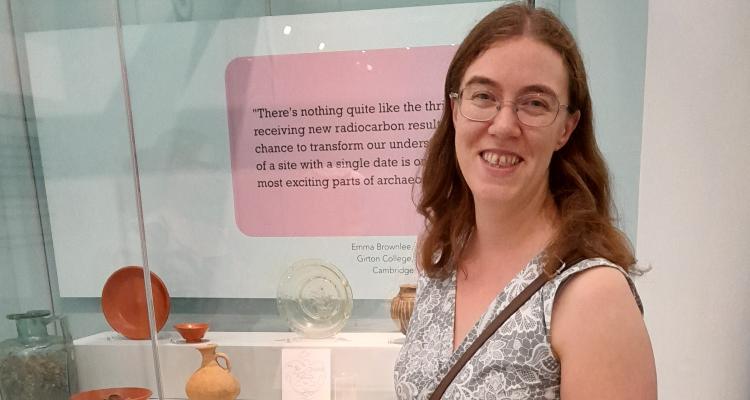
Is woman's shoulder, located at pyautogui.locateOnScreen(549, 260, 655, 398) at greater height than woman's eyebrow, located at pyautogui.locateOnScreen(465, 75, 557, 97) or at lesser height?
lesser

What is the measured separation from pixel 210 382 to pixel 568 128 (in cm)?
142

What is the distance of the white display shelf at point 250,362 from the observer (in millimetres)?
1681

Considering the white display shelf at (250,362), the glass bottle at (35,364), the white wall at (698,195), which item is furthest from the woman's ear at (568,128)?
the glass bottle at (35,364)

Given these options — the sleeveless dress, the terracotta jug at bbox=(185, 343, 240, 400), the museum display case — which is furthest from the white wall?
the terracotta jug at bbox=(185, 343, 240, 400)

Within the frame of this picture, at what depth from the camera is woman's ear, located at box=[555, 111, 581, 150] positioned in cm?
80

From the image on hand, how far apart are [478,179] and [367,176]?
38.4 inches

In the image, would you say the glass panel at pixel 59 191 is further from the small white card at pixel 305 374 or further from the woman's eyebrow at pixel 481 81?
the woman's eyebrow at pixel 481 81

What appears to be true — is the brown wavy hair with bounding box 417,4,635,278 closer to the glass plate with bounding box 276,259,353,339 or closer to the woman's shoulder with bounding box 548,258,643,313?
the woman's shoulder with bounding box 548,258,643,313

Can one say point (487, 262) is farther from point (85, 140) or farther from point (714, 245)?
point (85, 140)

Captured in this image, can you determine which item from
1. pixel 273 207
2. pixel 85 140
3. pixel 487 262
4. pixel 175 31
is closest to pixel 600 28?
pixel 487 262

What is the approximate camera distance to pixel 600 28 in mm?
1484

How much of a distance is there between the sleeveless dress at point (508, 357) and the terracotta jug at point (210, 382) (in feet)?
3.13

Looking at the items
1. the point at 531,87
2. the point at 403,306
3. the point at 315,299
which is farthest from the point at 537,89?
the point at 315,299

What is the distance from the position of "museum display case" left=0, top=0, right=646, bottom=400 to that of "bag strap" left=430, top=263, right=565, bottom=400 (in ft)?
2.72
